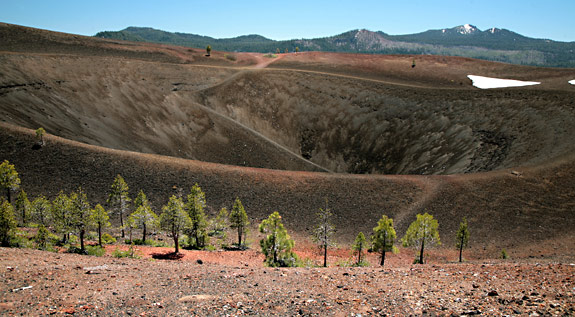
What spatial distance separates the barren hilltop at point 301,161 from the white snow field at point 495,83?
444cm

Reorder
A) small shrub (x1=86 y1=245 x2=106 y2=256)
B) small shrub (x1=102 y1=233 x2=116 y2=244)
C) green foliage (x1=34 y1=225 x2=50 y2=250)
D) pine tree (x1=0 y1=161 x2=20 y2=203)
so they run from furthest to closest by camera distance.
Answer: pine tree (x1=0 y1=161 x2=20 y2=203), small shrub (x1=102 y1=233 x2=116 y2=244), small shrub (x1=86 y1=245 x2=106 y2=256), green foliage (x1=34 y1=225 x2=50 y2=250)

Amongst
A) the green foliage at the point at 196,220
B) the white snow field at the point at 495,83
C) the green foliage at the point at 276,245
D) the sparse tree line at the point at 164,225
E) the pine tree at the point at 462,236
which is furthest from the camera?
the white snow field at the point at 495,83

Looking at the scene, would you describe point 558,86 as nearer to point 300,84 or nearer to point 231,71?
point 300,84

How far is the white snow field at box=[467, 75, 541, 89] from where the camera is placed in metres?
76.4

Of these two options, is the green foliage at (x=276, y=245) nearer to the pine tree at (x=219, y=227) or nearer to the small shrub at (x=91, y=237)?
the pine tree at (x=219, y=227)

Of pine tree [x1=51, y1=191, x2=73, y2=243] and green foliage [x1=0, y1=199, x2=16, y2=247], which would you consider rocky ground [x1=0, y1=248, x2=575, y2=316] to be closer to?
green foliage [x1=0, y1=199, x2=16, y2=247]

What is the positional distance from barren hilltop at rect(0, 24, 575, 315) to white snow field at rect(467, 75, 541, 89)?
175 inches

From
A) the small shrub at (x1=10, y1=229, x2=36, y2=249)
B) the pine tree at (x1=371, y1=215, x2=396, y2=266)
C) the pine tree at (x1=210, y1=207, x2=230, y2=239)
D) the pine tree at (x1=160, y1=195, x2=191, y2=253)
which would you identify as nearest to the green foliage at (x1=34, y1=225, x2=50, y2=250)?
the small shrub at (x1=10, y1=229, x2=36, y2=249)

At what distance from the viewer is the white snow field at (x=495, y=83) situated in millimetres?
76375

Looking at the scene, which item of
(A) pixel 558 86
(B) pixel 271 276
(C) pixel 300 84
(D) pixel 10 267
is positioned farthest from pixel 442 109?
(D) pixel 10 267

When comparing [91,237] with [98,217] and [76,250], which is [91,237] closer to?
[98,217]

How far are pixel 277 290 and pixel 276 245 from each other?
44.4 feet

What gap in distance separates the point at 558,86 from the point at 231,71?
235 ft

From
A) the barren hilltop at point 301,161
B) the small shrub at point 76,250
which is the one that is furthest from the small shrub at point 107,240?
the barren hilltop at point 301,161
